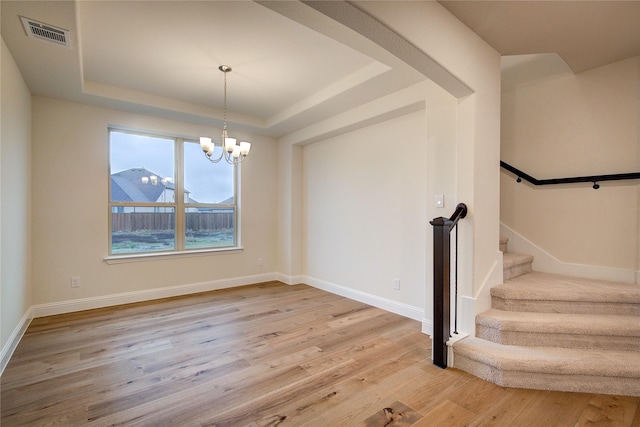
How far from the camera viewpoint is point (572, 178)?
113 inches

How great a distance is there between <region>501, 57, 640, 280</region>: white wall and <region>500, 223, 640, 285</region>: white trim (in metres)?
0.02

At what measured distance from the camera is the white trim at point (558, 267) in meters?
2.66

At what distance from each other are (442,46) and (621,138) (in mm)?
1995

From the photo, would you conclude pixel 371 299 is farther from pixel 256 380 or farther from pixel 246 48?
pixel 246 48

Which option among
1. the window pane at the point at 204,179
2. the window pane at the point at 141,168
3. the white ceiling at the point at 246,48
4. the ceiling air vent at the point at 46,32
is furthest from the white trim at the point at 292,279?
the ceiling air vent at the point at 46,32

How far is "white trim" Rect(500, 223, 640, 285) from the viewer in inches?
105

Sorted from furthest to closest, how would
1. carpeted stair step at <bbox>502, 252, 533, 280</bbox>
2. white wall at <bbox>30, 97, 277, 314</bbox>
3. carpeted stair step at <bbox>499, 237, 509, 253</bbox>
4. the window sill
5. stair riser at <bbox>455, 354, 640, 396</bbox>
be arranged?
the window sill < white wall at <bbox>30, 97, 277, 314</bbox> < carpeted stair step at <bbox>499, 237, 509, 253</bbox> < carpeted stair step at <bbox>502, 252, 533, 280</bbox> < stair riser at <bbox>455, 354, 640, 396</bbox>

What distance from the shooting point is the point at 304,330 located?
9.99ft

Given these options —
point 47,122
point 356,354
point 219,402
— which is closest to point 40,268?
point 47,122

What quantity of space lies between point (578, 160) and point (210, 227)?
4683 mm

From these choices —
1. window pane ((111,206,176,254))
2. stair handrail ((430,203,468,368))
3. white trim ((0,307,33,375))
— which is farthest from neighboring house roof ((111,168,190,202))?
stair handrail ((430,203,468,368))

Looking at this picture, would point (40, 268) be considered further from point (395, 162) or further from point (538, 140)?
point (538, 140)

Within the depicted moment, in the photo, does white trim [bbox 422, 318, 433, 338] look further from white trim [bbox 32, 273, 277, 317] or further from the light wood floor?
white trim [bbox 32, 273, 277, 317]

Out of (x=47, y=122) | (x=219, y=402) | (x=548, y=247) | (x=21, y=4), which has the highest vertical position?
(x=21, y=4)
